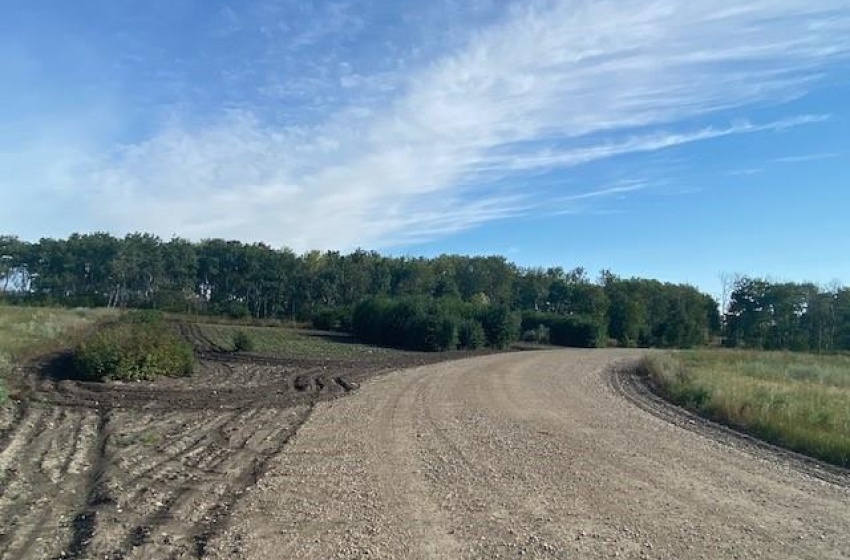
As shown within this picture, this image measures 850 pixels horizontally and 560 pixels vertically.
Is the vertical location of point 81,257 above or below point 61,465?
above

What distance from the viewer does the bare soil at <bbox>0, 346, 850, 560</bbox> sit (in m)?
7.03

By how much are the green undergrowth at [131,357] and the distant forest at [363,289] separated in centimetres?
5520

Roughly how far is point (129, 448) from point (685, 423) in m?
11.6

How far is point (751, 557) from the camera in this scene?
6.79 meters

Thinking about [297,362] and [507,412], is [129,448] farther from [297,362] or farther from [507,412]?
[297,362]

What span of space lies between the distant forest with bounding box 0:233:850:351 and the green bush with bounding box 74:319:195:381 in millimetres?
55212

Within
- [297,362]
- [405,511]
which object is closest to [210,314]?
[297,362]

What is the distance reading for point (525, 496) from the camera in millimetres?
8977

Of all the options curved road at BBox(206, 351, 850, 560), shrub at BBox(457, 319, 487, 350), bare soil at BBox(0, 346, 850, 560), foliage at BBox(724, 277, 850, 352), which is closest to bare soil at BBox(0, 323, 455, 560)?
bare soil at BBox(0, 346, 850, 560)

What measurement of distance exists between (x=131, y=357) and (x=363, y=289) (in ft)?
239

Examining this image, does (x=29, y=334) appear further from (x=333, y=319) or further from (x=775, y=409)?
(x=333, y=319)

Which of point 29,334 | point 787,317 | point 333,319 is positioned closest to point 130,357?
point 29,334

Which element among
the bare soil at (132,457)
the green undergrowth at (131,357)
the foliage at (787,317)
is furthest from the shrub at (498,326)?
the foliage at (787,317)

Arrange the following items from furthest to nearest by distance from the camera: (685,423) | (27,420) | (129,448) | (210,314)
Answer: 1. (210,314)
2. (685,423)
3. (27,420)
4. (129,448)
